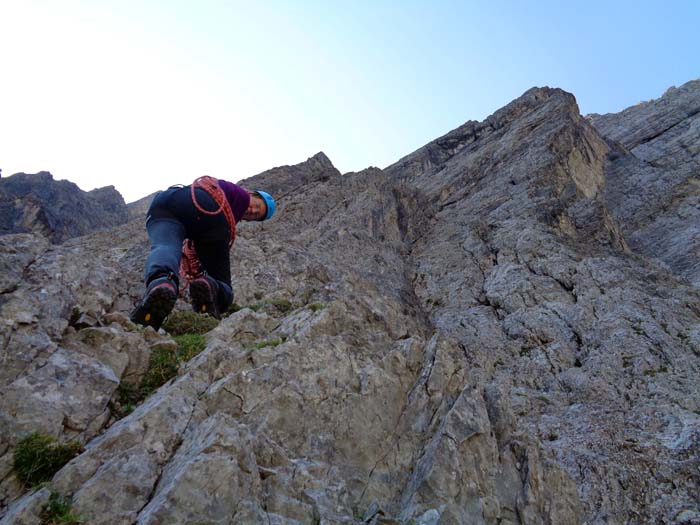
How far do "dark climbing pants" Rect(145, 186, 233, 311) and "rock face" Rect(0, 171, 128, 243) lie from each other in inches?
1202

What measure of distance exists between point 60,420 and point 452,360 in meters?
5.90

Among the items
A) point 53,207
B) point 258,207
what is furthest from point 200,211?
point 53,207

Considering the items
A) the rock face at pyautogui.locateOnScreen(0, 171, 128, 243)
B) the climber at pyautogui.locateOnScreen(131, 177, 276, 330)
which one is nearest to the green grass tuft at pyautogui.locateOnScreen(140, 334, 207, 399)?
the climber at pyautogui.locateOnScreen(131, 177, 276, 330)

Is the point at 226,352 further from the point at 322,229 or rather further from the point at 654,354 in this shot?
the point at 322,229

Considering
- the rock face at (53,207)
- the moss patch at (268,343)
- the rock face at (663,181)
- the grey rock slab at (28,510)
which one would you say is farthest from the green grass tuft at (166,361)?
the rock face at (53,207)

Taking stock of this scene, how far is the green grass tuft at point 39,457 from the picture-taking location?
189 inches

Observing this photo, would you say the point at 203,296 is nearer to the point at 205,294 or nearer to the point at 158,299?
the point at 205,294

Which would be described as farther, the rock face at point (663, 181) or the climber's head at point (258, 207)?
the rock face at point (663, 181)

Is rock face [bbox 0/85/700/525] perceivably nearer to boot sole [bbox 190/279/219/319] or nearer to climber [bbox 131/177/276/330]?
boot sole [bbox 190/279/219/319]

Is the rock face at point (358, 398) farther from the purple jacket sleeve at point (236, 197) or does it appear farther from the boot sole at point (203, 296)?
the purple jacket sleeve at point (236, 197)

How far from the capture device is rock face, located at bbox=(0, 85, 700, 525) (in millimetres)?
5219

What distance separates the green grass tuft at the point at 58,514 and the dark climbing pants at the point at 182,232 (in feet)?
9.65

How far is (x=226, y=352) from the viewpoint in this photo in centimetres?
717

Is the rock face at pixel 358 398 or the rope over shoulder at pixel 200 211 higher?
the rope over shoulder at pixel 200 211
